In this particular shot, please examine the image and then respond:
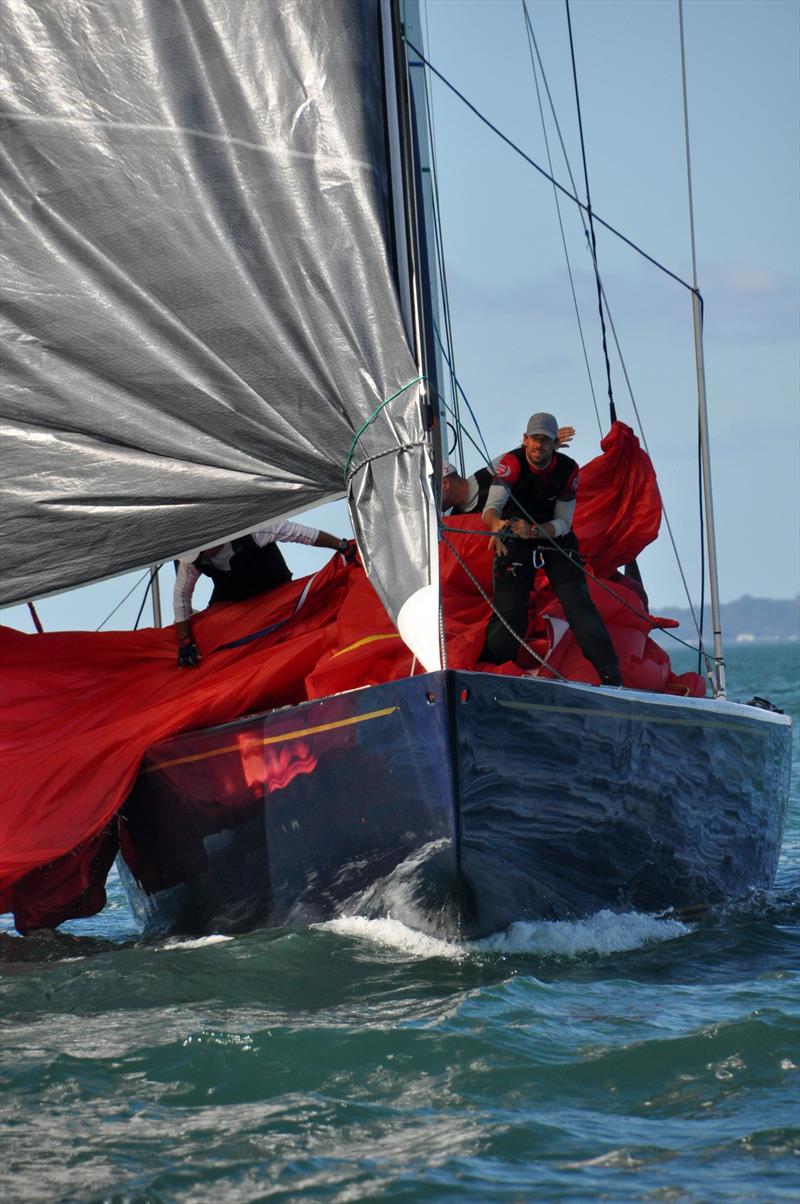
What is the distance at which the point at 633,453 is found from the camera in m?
7.38

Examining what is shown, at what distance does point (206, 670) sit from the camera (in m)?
6.75

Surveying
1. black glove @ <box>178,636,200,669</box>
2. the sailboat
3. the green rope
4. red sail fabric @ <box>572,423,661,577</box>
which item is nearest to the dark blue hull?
the sailboat

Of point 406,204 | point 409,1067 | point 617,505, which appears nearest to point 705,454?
point 617,505

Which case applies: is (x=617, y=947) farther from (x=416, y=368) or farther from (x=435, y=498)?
(x=416, y=368)

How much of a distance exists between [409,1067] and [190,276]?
9.67ft

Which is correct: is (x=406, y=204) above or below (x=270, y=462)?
above

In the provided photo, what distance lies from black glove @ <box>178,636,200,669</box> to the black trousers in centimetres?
135

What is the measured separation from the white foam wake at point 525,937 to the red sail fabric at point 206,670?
2.98 ft

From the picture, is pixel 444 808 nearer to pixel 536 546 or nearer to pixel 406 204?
pixel 536 546

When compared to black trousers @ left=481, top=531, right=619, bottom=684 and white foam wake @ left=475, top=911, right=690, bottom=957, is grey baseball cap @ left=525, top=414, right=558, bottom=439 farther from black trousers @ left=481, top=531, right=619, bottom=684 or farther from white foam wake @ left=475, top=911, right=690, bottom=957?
white foam wake @ left=475, top=911, right=690, bottom=957

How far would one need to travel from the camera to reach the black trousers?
20.1ft

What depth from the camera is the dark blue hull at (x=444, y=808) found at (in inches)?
203

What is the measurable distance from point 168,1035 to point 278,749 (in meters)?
1.24

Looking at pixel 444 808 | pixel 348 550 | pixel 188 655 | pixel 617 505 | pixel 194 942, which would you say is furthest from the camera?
pixel 617 505
